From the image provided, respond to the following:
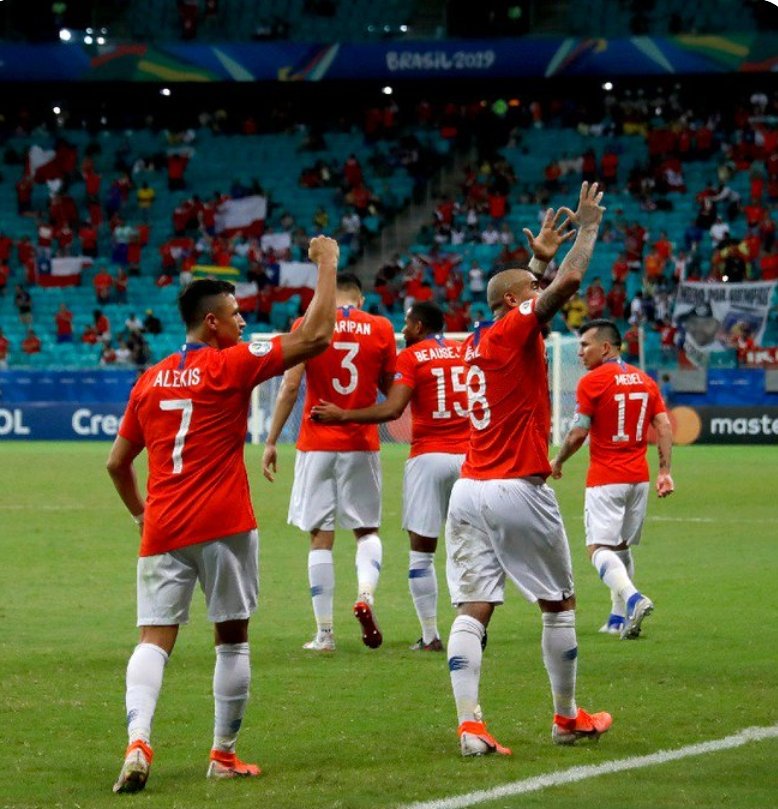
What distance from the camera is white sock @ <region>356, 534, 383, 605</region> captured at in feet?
33.8

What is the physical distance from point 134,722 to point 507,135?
41.8 metres

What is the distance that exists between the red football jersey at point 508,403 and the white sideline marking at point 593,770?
1306mm

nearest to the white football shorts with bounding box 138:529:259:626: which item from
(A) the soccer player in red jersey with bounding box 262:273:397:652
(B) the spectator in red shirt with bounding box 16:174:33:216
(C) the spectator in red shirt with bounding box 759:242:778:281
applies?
(A) the soccer player in red jersey with bounding box 262:273:397:652

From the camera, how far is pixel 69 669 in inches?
A: 374

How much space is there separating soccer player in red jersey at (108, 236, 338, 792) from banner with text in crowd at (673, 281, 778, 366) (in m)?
29.1

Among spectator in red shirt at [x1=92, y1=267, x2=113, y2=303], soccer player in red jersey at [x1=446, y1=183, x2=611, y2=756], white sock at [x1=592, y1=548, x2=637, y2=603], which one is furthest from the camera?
spectator in red shirt at [x1=92, y1=267, x2=113, y2=303]

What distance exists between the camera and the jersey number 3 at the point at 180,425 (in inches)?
260

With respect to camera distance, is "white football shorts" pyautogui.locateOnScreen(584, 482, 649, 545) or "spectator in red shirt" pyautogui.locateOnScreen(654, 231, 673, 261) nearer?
"white football shorts" pyautogui.locateOnScreen(584, 482, 649, 545)

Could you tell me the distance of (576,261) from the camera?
6719 millimetres

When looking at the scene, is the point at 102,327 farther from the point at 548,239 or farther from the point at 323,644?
the point at 548,239

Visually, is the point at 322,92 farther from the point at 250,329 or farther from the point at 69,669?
the point at 69,669

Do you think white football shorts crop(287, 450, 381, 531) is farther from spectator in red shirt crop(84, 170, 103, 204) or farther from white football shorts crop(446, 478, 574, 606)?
spectator in red shirt crop(84, 170, 103, 204)

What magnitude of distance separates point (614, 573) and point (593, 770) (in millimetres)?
4360

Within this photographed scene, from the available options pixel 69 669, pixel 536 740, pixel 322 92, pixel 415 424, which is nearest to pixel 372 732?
pixel 536 740
